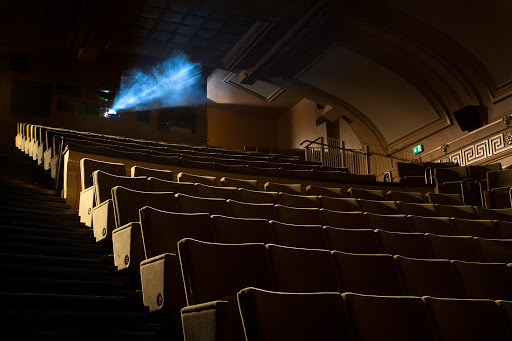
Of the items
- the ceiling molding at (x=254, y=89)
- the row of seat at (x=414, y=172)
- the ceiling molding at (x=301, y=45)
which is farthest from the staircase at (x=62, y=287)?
the ceiling molding at (x=254, y=89)

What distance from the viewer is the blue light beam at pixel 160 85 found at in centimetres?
353

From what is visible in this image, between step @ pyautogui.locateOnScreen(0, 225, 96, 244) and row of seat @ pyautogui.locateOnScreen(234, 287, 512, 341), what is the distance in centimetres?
41

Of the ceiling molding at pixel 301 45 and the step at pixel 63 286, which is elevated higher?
the ceiling molding at pixel 301 45

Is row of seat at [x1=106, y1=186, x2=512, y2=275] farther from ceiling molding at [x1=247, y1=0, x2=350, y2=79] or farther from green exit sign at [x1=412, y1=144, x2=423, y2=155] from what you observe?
green exit sign at [x1=412, y1=144, x2=423, y2=155]

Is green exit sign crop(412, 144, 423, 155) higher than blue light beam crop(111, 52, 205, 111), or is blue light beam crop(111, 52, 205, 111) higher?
blue light beam crop(111, 52, 205, 111)

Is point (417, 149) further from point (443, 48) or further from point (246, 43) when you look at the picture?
point (246, 43)

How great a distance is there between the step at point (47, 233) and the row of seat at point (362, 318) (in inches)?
16.1

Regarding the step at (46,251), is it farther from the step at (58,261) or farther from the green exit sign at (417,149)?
the green exit sign at (417,149)

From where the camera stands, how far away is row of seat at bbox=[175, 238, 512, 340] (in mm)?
503

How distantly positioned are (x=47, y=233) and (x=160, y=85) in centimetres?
293

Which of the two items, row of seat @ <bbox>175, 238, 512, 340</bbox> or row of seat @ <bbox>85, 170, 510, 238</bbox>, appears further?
row of seat @ <bbox>85, 170, 510, 238</bbox>

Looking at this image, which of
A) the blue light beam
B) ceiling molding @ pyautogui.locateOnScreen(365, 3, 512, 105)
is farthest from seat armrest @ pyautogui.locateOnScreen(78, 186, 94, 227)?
the blue light beam

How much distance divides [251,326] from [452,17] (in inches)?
94.2

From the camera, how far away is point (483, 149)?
252cm
